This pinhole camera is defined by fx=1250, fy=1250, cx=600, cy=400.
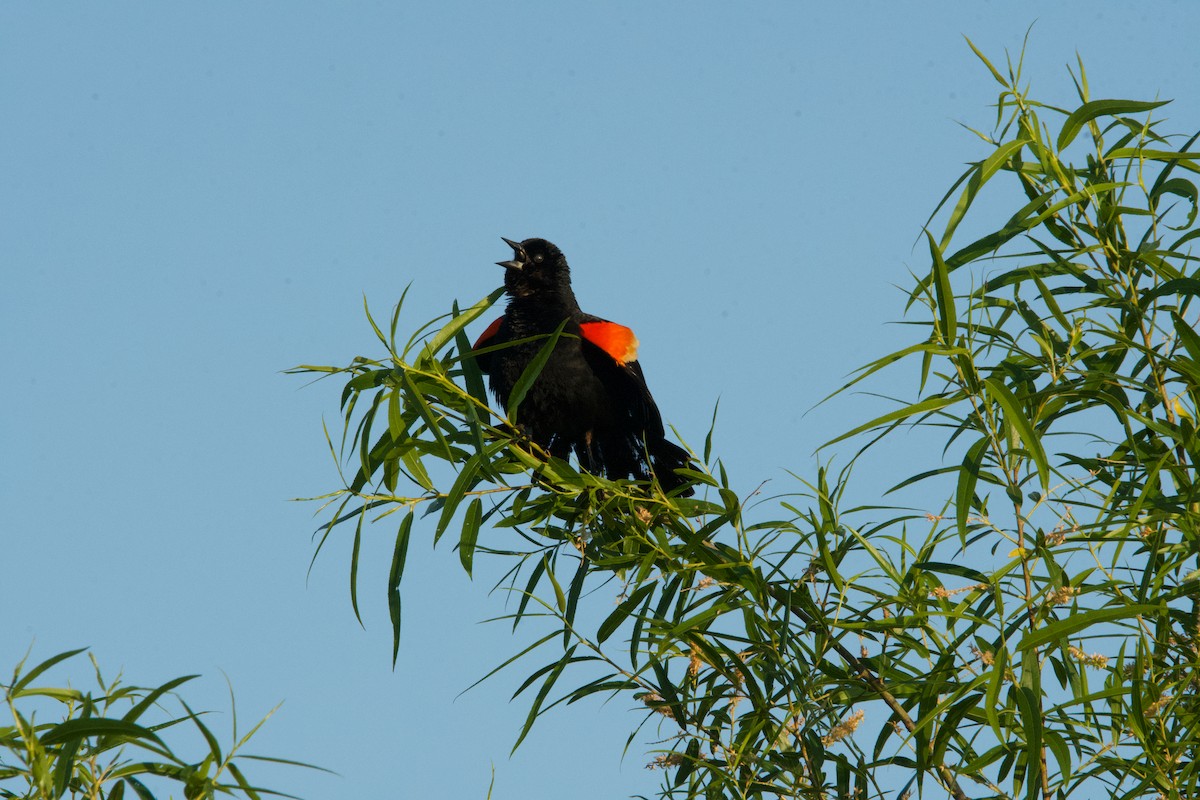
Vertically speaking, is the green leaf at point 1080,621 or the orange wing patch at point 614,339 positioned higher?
the orange wing patch at point 614,339

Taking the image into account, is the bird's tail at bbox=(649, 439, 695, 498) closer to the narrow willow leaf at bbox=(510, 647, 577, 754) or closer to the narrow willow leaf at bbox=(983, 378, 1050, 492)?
the narrow willow leaf at bbox=(510, 647, 577, 754)

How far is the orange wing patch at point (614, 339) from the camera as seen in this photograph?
14.3ft

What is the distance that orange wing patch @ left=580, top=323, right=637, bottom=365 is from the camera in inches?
172

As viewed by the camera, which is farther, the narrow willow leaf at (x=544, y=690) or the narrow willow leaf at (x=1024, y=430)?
the narrow willow leaf at (x=544, y=690)

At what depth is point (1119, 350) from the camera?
2.86 metres

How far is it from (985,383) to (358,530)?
53.8 inches

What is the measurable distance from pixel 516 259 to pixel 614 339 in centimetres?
64

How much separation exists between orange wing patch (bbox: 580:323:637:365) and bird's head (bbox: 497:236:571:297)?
34cm

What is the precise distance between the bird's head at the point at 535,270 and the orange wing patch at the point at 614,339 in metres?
0.34

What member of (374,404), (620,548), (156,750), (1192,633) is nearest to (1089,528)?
(1192,633)

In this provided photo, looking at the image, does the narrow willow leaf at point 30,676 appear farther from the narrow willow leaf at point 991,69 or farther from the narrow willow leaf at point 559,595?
the narrow willow leaf at point 991,69

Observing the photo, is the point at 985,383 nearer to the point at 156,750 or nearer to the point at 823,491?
the point at 823,491

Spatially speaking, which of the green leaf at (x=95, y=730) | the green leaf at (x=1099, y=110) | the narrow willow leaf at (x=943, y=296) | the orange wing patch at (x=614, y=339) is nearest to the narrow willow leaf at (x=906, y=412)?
the narrow willow leaf at (x=943, y=296)

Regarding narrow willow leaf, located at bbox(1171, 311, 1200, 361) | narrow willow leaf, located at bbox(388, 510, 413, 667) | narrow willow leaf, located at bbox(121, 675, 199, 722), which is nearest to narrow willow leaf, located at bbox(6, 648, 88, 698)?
narrow willow leaf, located at bbox(121, 675, 199, 722)
